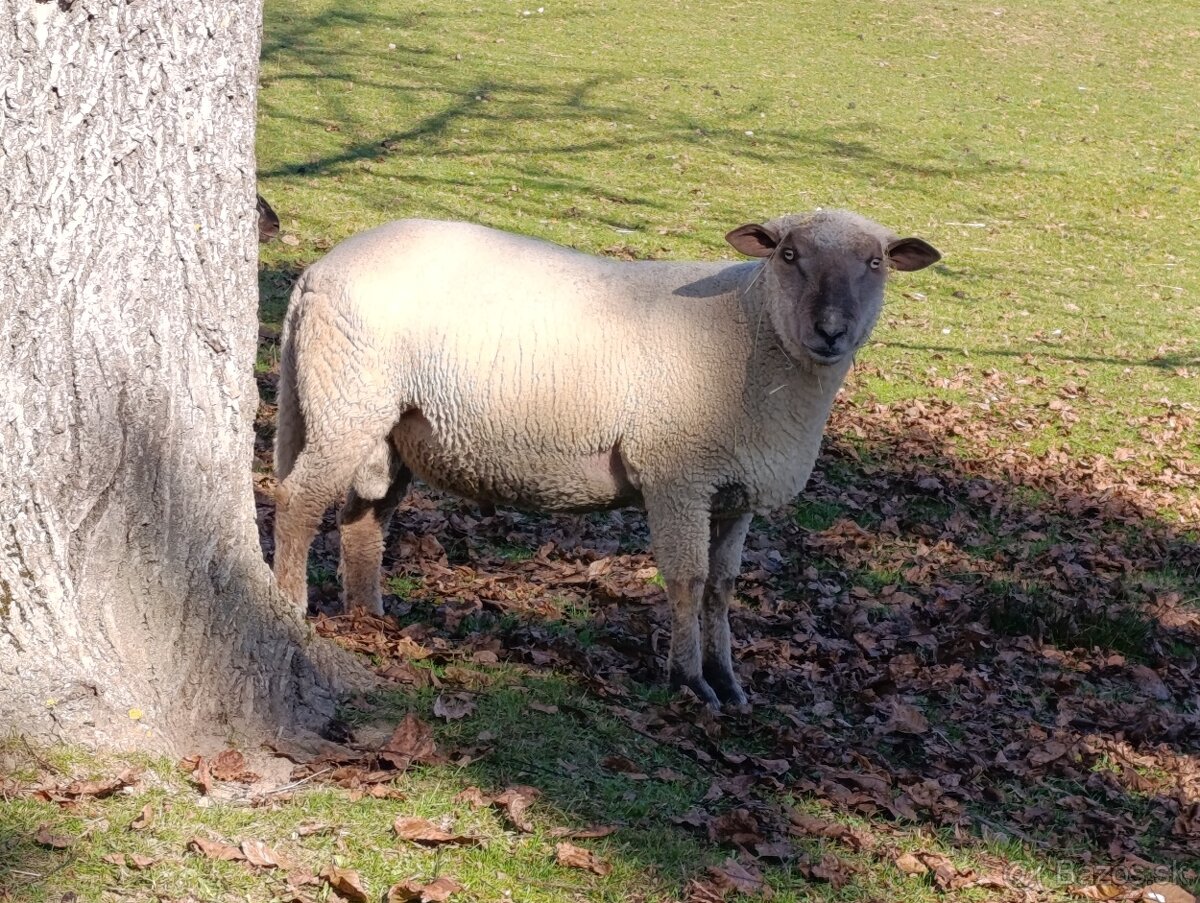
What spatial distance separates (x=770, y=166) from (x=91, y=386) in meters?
16.4

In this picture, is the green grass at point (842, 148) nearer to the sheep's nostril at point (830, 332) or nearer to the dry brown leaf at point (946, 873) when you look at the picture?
the sheep's nostril at point (830, 332)

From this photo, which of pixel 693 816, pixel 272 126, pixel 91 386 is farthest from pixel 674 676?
pixel 272 126

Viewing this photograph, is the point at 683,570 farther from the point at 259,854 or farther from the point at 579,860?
the point at 259,854

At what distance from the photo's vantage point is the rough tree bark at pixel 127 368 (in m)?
3.93

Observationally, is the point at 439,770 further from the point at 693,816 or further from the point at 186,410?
the point at 186,410

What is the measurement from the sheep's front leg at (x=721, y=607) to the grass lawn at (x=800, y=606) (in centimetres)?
26

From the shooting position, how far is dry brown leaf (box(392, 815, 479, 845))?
4.25 metres

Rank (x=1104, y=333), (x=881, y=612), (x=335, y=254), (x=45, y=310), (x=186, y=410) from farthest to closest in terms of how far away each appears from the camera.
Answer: (x=1104, y=333) < (x=881, y=612) < (x=335, y=254) < (x=186, y=410) < (x=45, y=310)

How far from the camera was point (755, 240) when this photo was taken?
616cm

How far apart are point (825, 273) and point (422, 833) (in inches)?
118

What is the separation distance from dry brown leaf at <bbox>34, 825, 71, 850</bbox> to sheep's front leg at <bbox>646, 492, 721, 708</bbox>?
2893 mm

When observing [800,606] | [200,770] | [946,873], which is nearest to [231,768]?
[200,770]

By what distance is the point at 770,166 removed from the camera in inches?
767

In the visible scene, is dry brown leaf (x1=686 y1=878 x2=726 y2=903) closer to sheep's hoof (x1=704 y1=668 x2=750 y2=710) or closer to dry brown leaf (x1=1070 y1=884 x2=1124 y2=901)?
dry brown leaf (x1=1070 y1=884 x2=1124 y2=901)
